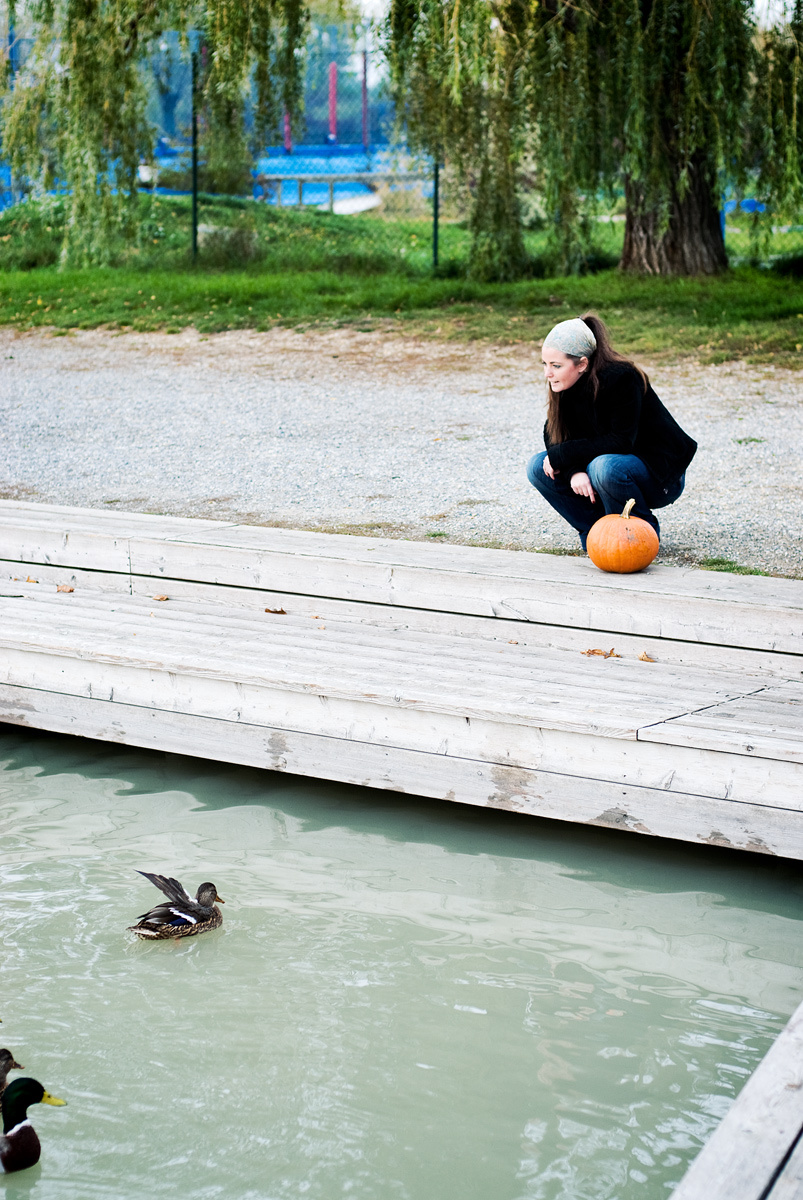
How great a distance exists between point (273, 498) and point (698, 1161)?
232 inches

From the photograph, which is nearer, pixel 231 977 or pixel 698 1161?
pixel 698 1161

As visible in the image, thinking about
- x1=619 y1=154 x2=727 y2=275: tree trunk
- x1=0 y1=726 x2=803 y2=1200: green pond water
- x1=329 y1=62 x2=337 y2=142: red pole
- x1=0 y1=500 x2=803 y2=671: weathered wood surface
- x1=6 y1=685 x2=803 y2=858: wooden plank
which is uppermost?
x1=329 y1=62 x2=337 y2=142: red pole

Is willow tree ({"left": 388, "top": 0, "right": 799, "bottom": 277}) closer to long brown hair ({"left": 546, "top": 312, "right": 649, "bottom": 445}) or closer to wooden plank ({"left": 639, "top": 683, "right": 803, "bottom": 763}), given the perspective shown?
long brown hair ({"left": 546, "top": 312, "right": 649, "bottom": 445})

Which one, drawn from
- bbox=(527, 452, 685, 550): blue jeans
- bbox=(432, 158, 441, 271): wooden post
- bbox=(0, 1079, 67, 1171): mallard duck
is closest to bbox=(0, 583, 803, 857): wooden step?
bbox=(527, 452, 685, 550): blue jeans

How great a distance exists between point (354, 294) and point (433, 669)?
11.5 m

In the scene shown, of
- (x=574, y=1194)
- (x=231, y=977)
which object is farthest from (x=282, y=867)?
(x=574, y=1194)

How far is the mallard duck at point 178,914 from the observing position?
3449 mm

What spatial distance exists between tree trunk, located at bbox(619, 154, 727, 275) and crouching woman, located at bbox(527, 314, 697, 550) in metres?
9.28

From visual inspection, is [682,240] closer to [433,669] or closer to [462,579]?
[462,579]

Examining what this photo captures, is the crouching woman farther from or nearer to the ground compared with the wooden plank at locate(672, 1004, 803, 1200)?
farther from the ground

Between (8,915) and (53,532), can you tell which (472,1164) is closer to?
(8,915)

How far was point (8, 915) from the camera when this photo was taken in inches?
145

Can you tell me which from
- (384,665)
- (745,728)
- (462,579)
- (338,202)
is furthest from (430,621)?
(338,202)

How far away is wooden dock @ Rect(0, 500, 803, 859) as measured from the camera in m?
3.68
